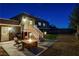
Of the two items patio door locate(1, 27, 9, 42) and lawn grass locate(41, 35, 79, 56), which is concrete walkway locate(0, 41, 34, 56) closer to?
patio door locate(1, 27, 9, 42)

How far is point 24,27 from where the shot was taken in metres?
15.0

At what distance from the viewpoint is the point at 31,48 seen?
14945 mm

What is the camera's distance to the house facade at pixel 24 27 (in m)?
14.9

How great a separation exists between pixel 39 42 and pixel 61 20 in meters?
0.40

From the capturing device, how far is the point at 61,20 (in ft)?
49.0

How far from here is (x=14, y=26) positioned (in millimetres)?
14938

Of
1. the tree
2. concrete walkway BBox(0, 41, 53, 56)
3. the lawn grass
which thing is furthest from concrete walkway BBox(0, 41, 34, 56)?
the tree

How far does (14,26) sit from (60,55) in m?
0.70

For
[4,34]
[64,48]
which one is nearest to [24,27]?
[4,34]

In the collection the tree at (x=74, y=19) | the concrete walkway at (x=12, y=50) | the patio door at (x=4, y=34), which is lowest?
the concrete walkway at (x=12, y=50)

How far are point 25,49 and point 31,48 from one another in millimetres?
→ 78

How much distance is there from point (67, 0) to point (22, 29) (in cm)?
69

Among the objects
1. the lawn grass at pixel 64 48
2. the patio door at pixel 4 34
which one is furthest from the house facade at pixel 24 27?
the lawn grass at pixel 64 48

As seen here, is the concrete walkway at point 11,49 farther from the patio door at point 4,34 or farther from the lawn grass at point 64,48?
the lawn grass at point 64,48
